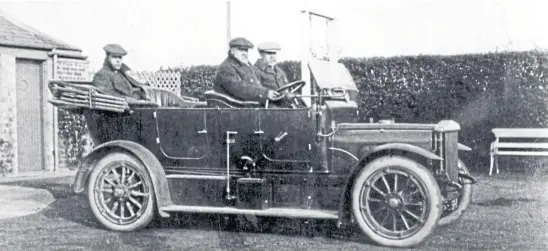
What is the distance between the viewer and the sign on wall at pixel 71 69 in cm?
1254

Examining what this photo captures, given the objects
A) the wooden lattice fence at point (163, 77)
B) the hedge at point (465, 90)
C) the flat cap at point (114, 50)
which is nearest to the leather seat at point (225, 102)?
the flat cap at point (114, 50)

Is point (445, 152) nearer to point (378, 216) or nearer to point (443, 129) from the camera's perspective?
point (443, 129)

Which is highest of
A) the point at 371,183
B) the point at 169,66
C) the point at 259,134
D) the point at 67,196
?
the point at 169,66

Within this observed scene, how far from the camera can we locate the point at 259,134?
20.7 ft

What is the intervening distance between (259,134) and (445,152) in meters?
1.63

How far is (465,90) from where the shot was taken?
1180cm

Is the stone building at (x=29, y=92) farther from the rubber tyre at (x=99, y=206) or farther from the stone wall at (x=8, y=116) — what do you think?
the rubber tyre at (x=99, y=206)

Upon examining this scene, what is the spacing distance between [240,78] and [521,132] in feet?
19.5

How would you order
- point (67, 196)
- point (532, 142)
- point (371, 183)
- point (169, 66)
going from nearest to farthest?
point (371, 183)
point (67, 196)
point (532, 142)
point (169, 66)

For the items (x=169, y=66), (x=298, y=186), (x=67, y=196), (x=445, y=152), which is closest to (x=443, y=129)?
(x=445, y=152)

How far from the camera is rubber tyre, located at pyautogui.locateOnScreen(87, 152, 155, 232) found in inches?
259

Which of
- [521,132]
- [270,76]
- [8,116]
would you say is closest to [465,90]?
[521,132]

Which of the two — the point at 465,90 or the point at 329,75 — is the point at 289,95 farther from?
the point at 465,90

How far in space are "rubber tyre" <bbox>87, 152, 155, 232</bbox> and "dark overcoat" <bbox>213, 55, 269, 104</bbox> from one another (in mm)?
1057
